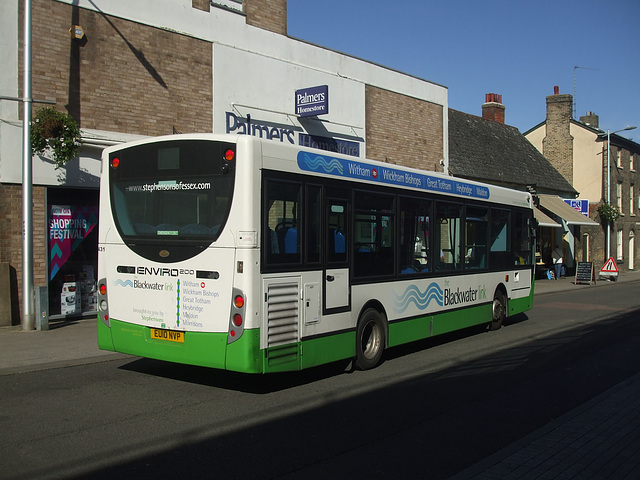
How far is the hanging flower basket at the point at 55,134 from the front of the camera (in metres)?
11.8

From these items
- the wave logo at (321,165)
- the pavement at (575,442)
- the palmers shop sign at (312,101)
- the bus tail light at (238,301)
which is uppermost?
the palmers shop sign at (312,101)

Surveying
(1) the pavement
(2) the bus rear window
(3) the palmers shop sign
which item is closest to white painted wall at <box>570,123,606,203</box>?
(3) the palmers shop sign

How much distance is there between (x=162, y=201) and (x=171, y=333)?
1533 millimetres

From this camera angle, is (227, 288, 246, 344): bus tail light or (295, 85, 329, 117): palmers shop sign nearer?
(227, 288, 246, 344): bus tail light

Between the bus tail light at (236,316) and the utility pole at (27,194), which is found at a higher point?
the utility pole at (27,194)

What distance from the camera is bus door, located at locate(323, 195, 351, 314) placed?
778 cm

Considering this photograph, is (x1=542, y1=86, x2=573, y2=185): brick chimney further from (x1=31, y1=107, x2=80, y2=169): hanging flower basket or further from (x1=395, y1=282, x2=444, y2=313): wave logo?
(x1=31, y1=107, x2=80, y2=169): hanging flower basket

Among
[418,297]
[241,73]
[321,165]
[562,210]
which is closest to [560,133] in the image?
[562,210]

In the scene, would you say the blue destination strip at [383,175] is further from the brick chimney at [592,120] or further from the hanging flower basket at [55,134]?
the brick chimney at [592,120]

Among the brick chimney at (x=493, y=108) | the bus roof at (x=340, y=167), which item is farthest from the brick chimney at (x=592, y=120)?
the bus roof at (x=340, y=167)

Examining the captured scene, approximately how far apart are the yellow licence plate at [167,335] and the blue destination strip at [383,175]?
239cm

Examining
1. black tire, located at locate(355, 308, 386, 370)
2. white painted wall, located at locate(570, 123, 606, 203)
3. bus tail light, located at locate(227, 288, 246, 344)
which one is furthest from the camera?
white painted wall, located at locate(570, 123, 606, 203)

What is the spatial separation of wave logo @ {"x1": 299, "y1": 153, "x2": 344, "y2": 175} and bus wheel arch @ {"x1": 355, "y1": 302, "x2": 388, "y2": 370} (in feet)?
6.38

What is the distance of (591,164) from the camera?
3897cm
